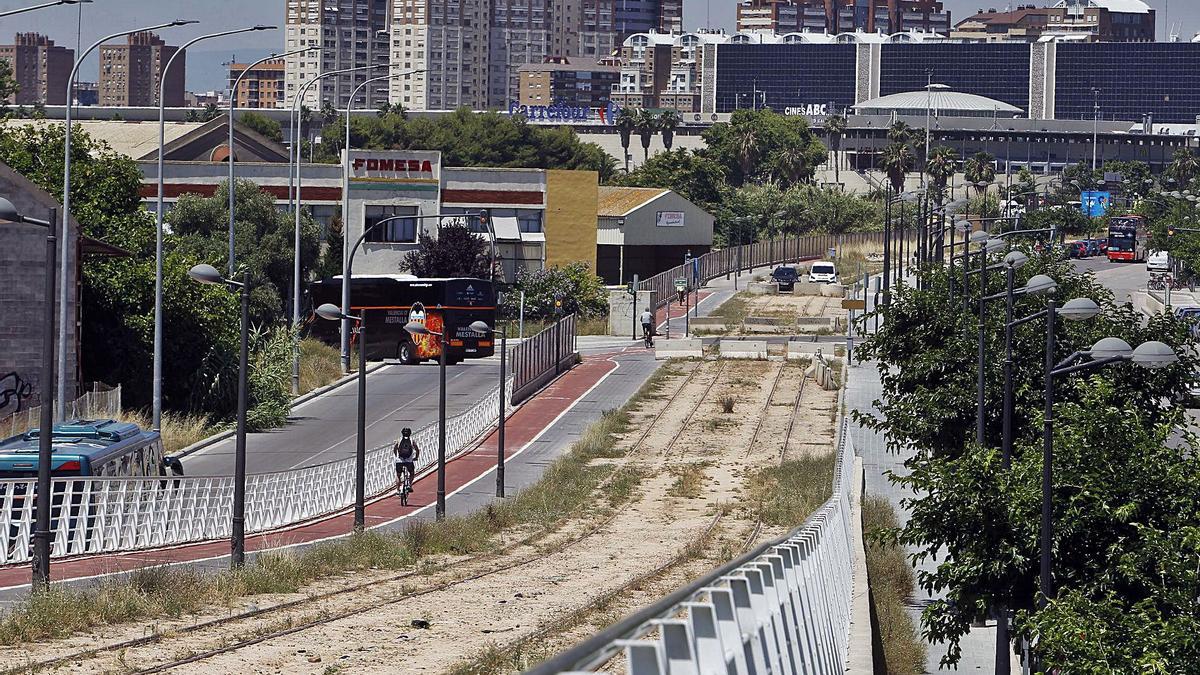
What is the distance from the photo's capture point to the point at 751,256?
111562mm

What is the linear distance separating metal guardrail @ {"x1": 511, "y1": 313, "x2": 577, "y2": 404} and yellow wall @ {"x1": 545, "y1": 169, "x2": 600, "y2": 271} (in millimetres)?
22533

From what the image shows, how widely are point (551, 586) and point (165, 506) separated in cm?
791

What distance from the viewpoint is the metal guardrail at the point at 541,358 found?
58.1 m

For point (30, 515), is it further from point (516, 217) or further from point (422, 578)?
point (516, 217)

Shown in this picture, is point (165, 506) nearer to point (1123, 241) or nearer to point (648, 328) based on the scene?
point (648, 328)

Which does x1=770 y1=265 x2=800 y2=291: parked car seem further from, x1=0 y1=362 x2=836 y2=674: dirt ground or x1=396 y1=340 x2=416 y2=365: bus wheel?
x1=0 y1=362 x2=836 y2=674: dirt ground

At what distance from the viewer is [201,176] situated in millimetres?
→ 83375

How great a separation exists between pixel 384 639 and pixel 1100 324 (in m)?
17.7

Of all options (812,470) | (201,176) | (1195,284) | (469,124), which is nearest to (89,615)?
(812,470)

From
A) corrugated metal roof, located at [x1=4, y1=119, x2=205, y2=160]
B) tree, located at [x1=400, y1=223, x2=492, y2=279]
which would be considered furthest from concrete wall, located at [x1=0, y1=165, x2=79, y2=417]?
corrugated metal roof, located at [x1=4, y1=119, x2=205, y2=160]

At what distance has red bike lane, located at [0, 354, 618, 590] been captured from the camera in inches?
1038

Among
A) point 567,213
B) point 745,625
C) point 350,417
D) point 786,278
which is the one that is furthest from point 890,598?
point 786,278

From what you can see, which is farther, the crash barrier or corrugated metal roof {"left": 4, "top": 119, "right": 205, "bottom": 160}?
corrugated metal roof {"left": 4, "top": 119, "right": 205, "bottom": 160}

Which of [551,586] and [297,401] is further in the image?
[297,401]
